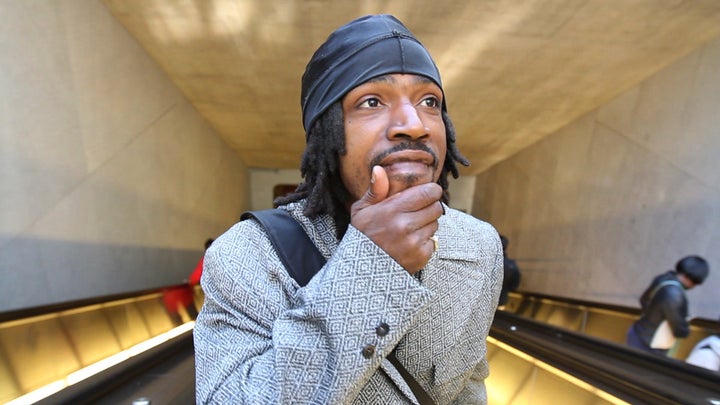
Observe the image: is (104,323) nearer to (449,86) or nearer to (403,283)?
(403,283)

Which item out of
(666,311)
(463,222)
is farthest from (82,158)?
(666,311)

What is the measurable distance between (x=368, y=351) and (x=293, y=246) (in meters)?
0.32

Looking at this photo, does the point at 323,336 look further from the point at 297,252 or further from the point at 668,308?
the point at 668,308

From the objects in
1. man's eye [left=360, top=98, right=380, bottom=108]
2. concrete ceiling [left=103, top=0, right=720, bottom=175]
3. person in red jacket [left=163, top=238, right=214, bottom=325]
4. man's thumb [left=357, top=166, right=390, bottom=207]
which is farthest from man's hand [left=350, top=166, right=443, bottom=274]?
concrete ceiling [left=103, top=0, right=720, bottom=175]

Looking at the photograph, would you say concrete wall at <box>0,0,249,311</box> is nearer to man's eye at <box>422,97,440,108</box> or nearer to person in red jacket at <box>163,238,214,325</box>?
person in red jacket at <box>163,238,214,325</box>

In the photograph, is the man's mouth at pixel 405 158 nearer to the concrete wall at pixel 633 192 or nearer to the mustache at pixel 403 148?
the mustache at pixel 403 148

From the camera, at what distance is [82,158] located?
15.9 ft

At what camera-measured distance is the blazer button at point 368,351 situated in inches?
25.4

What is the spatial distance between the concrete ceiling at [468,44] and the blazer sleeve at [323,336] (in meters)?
5.33

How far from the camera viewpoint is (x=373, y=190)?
0.70m

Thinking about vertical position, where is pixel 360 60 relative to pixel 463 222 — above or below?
above

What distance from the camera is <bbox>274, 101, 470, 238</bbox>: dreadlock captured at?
859mm

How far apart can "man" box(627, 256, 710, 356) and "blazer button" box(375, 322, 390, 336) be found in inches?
146

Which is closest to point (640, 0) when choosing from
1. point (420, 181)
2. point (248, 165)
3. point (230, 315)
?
point (420, 181)
